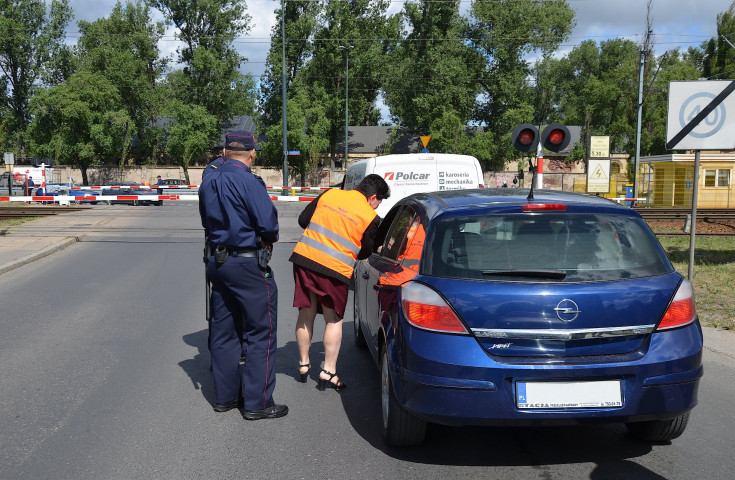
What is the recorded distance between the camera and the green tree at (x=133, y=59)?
63.7 meters

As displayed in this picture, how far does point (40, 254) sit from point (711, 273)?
1201 cm

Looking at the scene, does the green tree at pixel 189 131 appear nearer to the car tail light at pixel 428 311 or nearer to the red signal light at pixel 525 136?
the red signal light at pixel 525 136

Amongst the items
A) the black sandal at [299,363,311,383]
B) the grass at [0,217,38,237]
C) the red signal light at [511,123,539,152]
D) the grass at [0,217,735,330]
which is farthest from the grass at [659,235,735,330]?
the grass at [0,217,38,237]

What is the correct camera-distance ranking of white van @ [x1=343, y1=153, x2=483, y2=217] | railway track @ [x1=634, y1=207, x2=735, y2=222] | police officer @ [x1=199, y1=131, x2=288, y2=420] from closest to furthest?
1. police officer @ [x1=199, y1=131, x2=288, y2=420]
2. white van @ [x1=343, y1=153, x2=483, y2=217]
3. railway track @ [x1=634, y1=207, x2=735, y2=222]

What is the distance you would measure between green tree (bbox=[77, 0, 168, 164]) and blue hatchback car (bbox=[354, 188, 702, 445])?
2559 inches

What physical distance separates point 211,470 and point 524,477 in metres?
1.68

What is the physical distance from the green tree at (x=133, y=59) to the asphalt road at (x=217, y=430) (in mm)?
61616

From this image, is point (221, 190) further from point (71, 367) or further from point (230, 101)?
point (230, 101)

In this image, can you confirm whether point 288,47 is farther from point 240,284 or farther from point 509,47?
point 240,284

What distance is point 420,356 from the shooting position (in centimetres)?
367

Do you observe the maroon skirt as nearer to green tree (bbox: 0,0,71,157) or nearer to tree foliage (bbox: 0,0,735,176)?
tree foliage (bbox: 0,0,735,176)

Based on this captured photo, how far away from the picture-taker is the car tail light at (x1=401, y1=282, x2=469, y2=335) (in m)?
3.63

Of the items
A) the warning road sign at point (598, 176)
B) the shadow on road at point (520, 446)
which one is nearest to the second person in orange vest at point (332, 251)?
the shadow on road at point (520, 446)

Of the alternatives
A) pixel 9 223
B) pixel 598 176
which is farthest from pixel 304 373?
pixel 598 176
